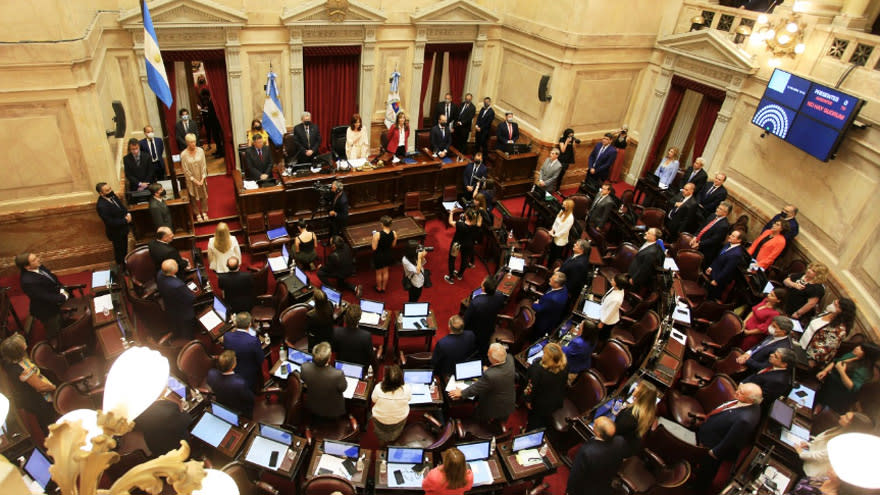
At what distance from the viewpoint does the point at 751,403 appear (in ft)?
16.3

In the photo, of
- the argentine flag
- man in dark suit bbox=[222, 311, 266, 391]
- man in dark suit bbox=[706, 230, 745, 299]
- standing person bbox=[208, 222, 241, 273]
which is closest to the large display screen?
man in dark suit bbox=[706, 230, 745, 299]

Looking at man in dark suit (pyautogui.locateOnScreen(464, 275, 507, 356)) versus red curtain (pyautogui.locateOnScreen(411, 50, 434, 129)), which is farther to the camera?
red curtain (pyautogui.locateOnScreen(411, 50, 434, 129))

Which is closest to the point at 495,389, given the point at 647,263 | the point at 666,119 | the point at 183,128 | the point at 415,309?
the point at 415,309

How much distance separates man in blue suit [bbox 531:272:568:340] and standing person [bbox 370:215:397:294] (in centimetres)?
238

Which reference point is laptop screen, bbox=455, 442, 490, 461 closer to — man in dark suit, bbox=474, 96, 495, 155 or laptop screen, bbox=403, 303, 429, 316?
laptop screen, bbox=403, 303, 429, 316

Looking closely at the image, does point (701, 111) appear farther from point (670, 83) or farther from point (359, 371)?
point (359, 371)

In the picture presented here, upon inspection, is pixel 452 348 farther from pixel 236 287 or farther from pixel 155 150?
pixel 155 150

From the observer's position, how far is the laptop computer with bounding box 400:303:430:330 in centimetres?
685

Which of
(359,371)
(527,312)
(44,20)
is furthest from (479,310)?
(44,20)

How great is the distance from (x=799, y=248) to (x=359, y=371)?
24.5 feet

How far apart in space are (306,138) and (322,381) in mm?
6390

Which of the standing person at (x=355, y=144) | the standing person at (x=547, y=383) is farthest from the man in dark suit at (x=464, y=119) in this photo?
the standing person at (x=547, y=383)

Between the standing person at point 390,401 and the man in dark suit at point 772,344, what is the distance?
4127 mm

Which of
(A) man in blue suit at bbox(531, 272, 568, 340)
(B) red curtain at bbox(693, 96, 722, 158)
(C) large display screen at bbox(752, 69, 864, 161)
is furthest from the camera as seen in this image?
(B) red curtain at bbox(693, 96, 722, 158)
